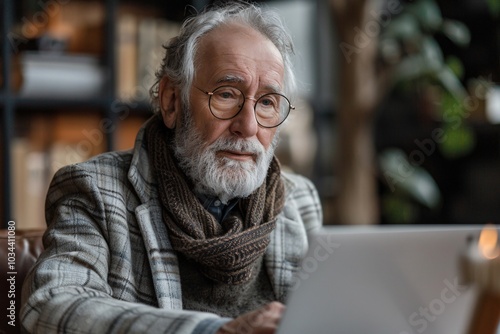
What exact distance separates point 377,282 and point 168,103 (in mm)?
795

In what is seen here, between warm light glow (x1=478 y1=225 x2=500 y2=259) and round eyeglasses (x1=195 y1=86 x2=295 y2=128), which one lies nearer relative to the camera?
warm light glow (x1=478 y1=225 x2=500 y2=259)

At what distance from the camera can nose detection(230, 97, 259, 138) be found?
150 centimetres

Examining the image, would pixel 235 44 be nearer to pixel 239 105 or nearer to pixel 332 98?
pixel 239 105

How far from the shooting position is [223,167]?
151 centimetres

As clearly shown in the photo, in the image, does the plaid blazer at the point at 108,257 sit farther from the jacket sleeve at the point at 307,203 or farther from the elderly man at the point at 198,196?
the jacket sleeve at the point at 307,203

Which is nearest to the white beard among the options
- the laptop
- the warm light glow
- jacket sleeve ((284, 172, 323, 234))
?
jacket sleeve ((284, 172, 323, 234))

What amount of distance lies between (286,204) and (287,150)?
68.9 inches

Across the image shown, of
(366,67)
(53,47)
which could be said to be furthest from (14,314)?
(366,67)

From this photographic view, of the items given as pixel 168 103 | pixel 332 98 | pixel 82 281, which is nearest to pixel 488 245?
pixel 82 281

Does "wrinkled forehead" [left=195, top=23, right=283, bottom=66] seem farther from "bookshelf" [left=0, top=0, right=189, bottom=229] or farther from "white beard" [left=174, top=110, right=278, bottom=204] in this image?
"bookshelf" [left=0, top=0, right=189, bottom=229]

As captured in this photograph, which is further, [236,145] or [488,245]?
[236,145]

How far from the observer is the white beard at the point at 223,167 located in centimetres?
151

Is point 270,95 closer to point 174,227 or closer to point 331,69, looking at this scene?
point 174,227

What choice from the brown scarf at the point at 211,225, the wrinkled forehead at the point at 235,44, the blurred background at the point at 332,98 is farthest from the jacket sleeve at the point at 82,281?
the blurred background at the point at 332,98
